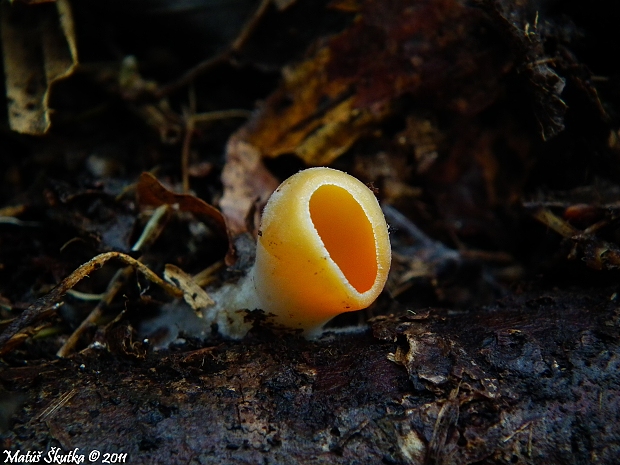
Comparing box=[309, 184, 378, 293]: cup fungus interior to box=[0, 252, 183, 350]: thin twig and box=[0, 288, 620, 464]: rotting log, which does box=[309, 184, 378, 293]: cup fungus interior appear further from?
box=[0, 252, 183, 350]: thin twig

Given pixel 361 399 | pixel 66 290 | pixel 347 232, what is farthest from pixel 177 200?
pixel 361 399

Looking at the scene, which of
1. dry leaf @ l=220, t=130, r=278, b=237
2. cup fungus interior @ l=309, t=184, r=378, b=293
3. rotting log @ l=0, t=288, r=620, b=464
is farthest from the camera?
dry leaf @ l=220, t=130, r=278, b=237

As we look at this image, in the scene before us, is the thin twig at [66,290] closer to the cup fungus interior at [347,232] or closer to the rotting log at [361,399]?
the rotting log at [361,399]

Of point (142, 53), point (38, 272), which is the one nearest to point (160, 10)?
point (142, 53)

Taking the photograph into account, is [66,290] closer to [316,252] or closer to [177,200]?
[177,200]

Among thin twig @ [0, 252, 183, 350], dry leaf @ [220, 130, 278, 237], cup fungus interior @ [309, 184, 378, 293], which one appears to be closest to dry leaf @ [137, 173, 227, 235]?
dry leaf @ [220, 130, 278, 237]

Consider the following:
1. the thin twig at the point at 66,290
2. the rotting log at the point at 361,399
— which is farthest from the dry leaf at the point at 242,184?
the rotting log at the point at 361,399
